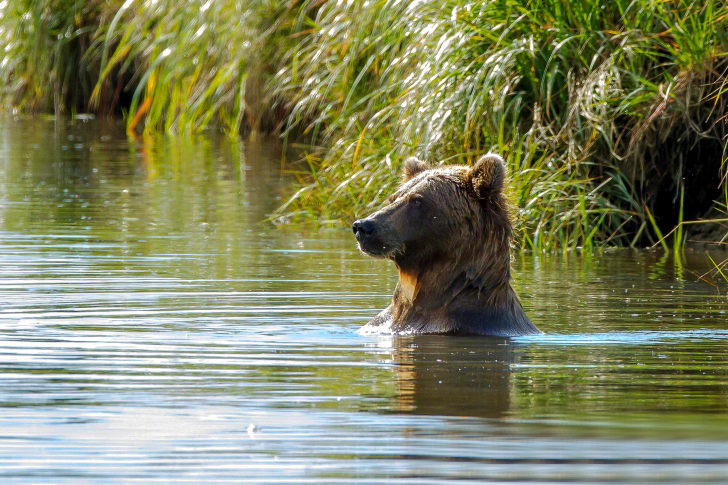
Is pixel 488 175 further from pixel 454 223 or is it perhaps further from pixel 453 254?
pixel 453 254

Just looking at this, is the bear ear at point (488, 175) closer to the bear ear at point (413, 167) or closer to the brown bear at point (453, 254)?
the brown bear at point (453, 254)

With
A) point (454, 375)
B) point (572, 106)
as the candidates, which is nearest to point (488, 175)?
point (454, 375)

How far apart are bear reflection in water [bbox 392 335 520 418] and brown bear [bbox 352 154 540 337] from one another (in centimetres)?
19

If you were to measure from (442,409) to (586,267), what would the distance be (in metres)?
4.92

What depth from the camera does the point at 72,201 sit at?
13.1 metres

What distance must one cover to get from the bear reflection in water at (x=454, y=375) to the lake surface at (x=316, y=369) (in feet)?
0.06

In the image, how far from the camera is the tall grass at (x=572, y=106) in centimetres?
960

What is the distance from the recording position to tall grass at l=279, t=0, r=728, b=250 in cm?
960

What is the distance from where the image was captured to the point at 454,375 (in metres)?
5.15

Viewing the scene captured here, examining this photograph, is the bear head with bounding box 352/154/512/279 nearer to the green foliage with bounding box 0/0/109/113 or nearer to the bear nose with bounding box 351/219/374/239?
the bear nose with bounding box 351/219/374/239

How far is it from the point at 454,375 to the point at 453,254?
1.42 m

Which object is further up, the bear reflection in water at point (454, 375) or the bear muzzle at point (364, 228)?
the bear muzzle at point (364, 228)

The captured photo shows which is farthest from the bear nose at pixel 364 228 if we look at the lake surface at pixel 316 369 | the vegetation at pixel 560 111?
the vegetation at pixel 560 111

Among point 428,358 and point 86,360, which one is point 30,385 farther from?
point 428,358
